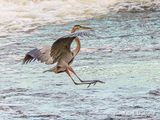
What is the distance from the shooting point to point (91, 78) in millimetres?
10414

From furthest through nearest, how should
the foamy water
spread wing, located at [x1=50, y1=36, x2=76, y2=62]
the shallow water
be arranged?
the foamy water
the shallow water
spread wing, located at [x1=50, y1=36, x2=76, y2=62]

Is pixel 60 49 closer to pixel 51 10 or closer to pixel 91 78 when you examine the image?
pixel 91 78

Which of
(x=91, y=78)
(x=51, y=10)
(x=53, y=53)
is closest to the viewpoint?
(x=53, y=53)

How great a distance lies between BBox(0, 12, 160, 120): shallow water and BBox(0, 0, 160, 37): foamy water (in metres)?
1.27

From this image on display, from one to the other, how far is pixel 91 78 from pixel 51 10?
9575 mm

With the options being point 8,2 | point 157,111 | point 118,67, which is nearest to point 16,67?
point 118,67

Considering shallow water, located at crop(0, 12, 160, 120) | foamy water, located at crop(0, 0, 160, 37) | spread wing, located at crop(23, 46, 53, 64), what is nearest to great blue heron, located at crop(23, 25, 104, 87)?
spread wing, located at crop(23, 46, 53, 64)

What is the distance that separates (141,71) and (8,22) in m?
7.66

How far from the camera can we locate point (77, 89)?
9.41m

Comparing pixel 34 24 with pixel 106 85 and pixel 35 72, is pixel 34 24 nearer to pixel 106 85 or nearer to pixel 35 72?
pixel 35 72

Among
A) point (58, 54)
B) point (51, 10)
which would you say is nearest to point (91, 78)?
point (58, 54)

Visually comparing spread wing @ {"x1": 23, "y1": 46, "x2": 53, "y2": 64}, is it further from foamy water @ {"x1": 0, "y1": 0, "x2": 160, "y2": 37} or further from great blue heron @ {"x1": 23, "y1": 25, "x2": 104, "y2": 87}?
foamy water @ {"x1": 0, "y1": 0, "x2": 160, "y2": 37}

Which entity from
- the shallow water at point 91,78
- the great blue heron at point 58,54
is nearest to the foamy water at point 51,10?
the shallow water at point 91,78

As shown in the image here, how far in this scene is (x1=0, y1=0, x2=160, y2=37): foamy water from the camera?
58.0 ft
